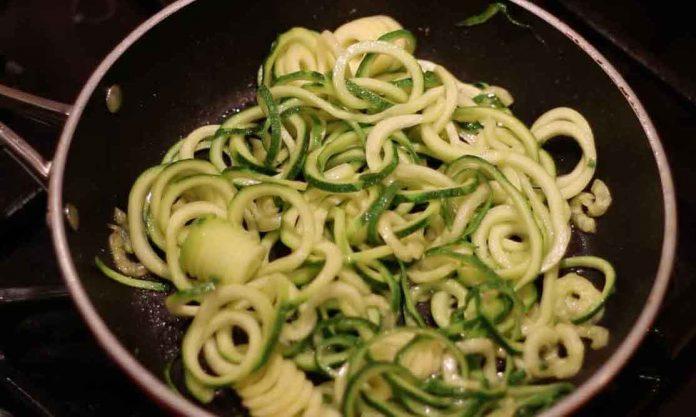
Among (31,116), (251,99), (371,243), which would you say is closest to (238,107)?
(251,99)

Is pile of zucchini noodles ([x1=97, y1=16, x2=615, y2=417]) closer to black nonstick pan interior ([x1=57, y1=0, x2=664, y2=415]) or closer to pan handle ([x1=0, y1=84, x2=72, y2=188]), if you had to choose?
black nonstick pan interior ([x1=57, y1=0, x2=664, y2=415])

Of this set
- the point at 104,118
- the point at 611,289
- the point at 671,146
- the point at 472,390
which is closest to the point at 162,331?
the point at 104,118

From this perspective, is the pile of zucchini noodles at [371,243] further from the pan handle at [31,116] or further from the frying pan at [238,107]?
the pan handle at [31,116]

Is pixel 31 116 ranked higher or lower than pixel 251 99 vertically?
lower

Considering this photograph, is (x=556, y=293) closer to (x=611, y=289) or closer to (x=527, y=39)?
(x=611, y=289)

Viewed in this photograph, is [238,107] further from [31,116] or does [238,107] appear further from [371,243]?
[371,243]

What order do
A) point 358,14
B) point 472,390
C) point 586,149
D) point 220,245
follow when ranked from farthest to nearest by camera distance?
point 358,14, point 586,149, point 220,245, point 472,390
